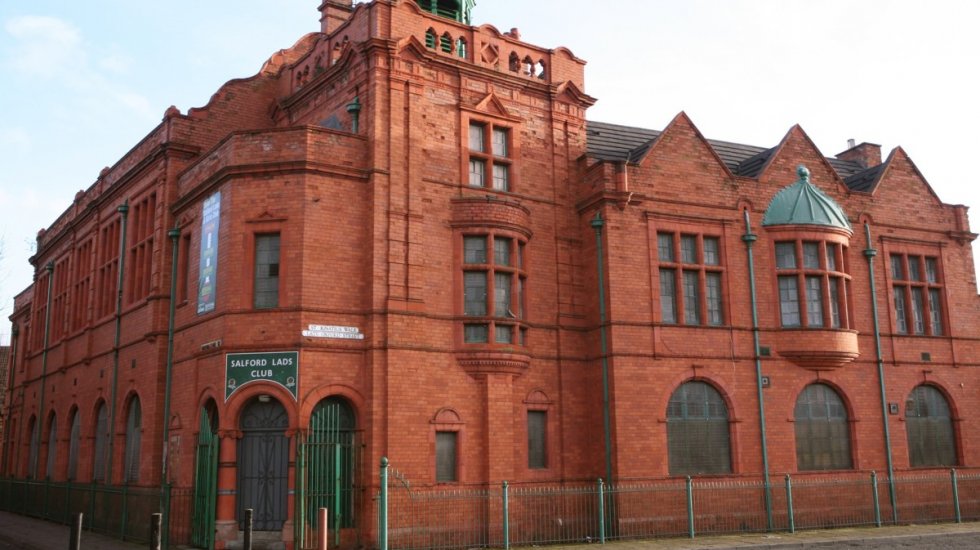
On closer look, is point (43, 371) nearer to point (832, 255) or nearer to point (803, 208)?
point (803, 208)

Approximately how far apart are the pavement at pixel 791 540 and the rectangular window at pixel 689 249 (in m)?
7.23

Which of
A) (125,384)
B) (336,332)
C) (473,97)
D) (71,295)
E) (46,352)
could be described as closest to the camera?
(336,332)

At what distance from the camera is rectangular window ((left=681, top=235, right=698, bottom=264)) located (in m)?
24.6

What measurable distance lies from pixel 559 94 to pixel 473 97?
2601 mm

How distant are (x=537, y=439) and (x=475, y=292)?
13.3ft

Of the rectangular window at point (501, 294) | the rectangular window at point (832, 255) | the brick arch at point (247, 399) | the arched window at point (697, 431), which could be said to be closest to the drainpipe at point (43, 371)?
the brick arch at point (247, 399)

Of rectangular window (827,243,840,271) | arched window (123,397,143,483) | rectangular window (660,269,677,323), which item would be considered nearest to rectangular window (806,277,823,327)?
rectangular window (827,243,840,271)

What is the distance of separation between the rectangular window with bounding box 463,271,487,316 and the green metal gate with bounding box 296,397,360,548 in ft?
12.7

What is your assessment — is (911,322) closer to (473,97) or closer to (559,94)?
(559,94)

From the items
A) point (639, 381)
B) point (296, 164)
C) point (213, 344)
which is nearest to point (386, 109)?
point (296, 164)

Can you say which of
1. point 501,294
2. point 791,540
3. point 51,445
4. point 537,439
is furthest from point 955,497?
point 51,445

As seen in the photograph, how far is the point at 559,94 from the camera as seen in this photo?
24.6 meters

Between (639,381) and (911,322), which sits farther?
(911,322)

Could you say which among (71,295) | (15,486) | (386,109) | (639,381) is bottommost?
(15,486)
